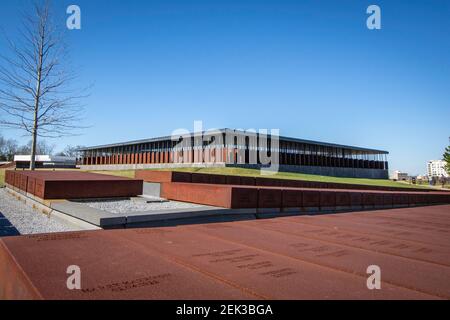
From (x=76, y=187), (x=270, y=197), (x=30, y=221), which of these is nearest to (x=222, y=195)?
(x=270, y=197)

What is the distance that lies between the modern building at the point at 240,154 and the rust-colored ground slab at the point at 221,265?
25.5 m

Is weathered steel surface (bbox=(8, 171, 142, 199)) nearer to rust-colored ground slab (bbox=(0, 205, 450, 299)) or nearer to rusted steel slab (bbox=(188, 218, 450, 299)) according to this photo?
rust-colored ground slab (bbox=(0, 205, 450, 299))

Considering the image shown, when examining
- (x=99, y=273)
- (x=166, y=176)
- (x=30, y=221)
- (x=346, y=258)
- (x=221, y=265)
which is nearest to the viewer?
(x=99, y=273)

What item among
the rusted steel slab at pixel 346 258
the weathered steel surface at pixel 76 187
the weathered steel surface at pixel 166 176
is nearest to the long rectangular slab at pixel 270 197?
the weathered steel surface at pixel 166 176

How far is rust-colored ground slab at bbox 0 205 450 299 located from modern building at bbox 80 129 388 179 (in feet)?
83.6

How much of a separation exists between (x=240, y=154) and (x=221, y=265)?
29.2 meters

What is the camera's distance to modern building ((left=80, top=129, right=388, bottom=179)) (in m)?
32.6

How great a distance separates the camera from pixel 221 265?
3439 mm

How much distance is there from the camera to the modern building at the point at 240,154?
3256cm

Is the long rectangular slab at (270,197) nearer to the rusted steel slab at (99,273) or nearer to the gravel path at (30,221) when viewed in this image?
the gravel path at (30,221)

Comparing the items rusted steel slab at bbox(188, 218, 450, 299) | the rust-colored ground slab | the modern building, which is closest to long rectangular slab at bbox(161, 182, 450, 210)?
rusted steel slab at bbox(188, 218, 450, 299)

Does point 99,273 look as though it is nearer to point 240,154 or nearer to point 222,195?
point 222,195
